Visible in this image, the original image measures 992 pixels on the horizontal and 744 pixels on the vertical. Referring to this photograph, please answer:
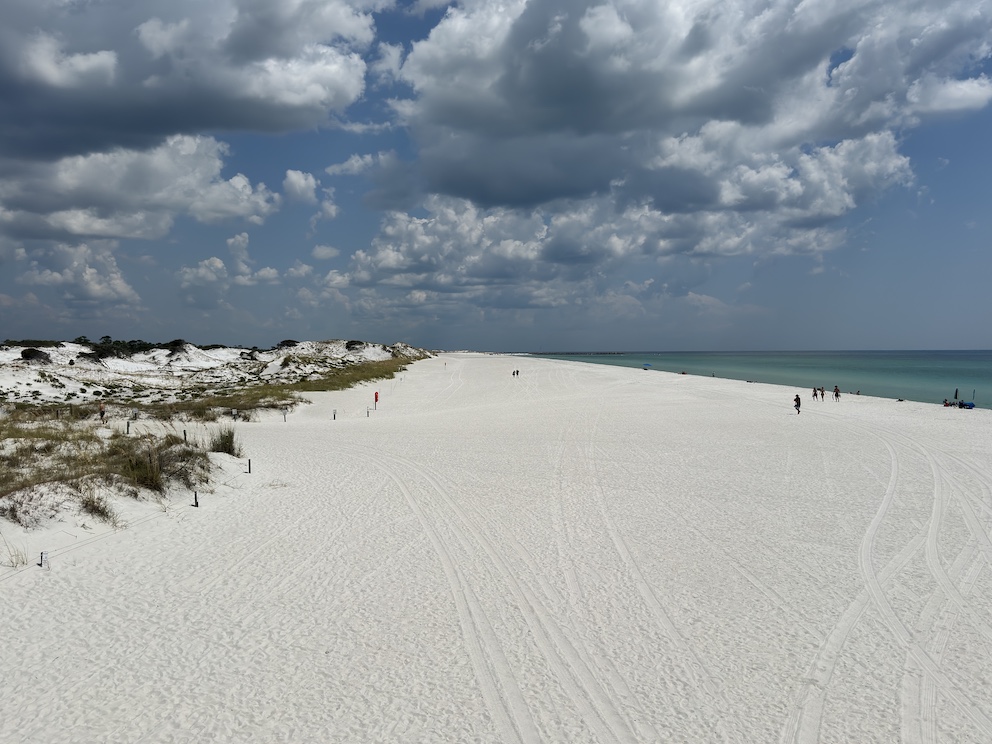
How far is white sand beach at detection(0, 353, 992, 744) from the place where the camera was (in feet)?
16.2

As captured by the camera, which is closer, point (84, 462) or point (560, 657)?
point (560, 657)

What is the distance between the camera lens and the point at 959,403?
107 feet

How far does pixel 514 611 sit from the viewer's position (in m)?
6.84

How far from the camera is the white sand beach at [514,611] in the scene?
16.2 feet

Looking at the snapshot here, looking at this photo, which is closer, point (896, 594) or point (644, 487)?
point (896, 594)

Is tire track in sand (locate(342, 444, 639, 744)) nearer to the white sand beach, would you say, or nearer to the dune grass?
the white sand beach

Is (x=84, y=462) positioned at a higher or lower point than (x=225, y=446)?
higher

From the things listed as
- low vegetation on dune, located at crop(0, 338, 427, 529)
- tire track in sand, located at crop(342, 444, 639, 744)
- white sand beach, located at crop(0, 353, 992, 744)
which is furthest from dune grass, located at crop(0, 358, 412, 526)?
Answer: tire track in sand, located at crop(342, 444, 639, 744)

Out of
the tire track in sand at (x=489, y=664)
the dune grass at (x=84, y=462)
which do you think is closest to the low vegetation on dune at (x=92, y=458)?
the dune grass at (x=84, y=462)

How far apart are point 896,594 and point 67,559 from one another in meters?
11.0

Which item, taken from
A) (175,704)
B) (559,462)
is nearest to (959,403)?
(559,462)

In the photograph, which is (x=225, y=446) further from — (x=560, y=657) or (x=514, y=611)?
(x=560, y=657)

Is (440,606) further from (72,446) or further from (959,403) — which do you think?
(959,403)

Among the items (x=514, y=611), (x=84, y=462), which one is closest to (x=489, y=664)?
Answer: (x=514, y=611)
